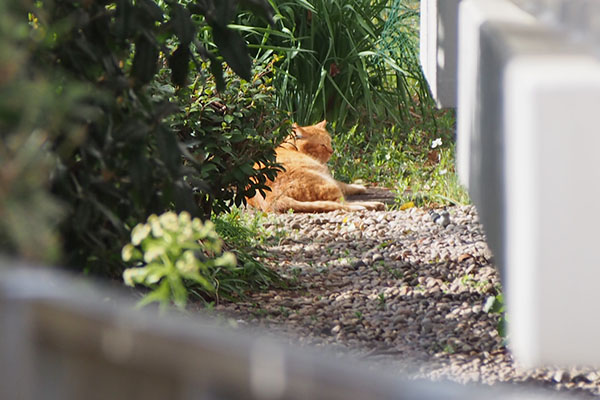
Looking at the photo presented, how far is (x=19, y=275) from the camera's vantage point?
29.5 inches

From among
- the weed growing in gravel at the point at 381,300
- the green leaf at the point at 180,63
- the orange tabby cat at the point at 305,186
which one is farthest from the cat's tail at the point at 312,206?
the green leaf at the point at 180,63

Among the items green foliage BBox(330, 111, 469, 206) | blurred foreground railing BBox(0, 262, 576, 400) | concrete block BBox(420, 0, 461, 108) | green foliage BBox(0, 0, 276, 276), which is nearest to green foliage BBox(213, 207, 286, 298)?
concrete block BBox(420, 0, 461, 108)

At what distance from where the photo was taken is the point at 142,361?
2.29ft

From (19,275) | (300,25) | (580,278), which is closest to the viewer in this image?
(19,275)

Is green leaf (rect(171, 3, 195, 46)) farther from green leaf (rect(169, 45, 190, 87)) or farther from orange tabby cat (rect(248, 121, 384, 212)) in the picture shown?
orange tabby cat (rect(248, 121, 384, 212))

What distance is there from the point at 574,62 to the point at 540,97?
0.23 m

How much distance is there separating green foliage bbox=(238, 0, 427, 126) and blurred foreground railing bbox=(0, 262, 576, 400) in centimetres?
638

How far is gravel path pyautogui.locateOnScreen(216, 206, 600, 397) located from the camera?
2998 mm

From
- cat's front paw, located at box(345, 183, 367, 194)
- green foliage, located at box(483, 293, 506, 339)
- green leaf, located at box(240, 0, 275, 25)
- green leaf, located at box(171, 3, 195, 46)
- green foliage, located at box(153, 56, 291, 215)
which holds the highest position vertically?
green leaf, located at box(240, 0, 275, 25)

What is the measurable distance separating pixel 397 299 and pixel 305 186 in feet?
7.56

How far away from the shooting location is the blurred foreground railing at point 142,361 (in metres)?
0.61

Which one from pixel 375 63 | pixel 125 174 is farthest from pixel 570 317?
pixel 375 63

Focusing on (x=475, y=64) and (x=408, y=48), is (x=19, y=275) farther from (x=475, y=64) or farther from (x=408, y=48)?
(x=408, y=48)

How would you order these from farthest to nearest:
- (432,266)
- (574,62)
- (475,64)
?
(432,266) < (475,64) < (574,62)
